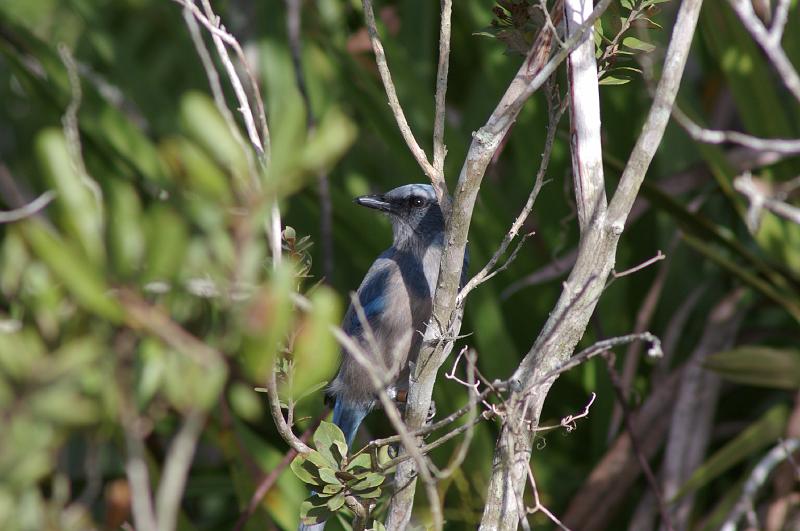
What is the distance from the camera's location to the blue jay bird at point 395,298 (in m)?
3.09

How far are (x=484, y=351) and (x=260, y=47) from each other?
1.68 metres

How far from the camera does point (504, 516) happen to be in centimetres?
181

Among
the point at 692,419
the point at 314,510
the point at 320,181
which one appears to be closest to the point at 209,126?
the point at 314,510

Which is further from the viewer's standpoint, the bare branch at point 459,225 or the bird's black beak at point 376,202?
the bird's black beak at point 376,202

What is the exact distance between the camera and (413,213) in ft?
11.5

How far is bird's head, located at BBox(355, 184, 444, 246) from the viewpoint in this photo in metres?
3.43

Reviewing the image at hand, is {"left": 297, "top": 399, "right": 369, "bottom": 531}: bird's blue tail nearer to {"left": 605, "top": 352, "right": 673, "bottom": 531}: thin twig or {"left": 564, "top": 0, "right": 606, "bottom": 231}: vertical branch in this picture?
{"left": 605, "top": 352, "right": 673, "bottom": 531}: thin twig

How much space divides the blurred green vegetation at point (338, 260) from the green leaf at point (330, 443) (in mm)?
126

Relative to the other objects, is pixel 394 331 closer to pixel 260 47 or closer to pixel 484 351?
pixel 484 351

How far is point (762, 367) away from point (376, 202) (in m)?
1.36

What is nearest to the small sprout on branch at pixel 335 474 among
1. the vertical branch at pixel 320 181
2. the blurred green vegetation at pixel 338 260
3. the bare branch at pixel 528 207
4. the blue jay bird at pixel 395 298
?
the blurred green vegetation at pixel 338 260

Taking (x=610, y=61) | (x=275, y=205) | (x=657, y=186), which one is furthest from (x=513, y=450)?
(x=657, y=186)

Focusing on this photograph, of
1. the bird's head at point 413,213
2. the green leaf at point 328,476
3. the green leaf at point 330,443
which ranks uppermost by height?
the green leaf at point 330,443

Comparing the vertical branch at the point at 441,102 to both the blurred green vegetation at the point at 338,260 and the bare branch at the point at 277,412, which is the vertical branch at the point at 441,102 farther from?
the bare branch at the point at 277,412
